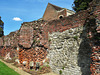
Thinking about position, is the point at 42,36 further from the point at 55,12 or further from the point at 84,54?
the point at 55,12

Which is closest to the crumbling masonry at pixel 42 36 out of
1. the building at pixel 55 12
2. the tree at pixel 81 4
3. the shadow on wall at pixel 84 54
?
the shadow on wall at pixel 84 54

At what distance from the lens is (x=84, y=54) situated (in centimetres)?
554

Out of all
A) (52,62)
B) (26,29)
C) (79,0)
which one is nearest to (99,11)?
(52,62)

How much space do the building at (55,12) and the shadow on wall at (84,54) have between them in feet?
53.3

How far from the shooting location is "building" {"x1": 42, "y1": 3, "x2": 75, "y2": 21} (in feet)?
70.7

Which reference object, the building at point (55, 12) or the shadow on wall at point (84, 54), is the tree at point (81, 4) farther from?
the shadow on wall at point (84, 54)

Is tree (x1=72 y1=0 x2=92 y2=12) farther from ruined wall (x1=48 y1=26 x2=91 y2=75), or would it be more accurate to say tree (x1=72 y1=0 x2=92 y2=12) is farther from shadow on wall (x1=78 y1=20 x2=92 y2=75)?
shadow on wall (x1=78 y1=20 x2=92 y2=75)

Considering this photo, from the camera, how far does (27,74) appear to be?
22.9ft

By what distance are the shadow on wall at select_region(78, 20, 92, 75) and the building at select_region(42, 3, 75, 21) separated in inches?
639

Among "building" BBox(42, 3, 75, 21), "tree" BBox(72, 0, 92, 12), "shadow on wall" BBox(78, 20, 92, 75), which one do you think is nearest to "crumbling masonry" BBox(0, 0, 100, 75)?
"shadow on wall" BBox(78, 20, 92, 75)

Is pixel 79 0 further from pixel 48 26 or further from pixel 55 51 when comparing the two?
pixel 55 51

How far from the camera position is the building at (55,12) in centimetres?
2156

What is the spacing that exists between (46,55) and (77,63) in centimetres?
273

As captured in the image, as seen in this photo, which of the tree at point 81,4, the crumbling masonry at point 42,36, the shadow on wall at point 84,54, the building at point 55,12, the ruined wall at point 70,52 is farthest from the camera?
the building at point 55,12
